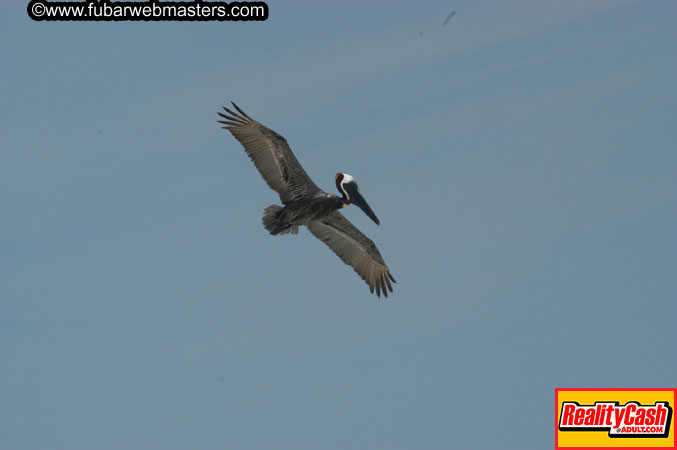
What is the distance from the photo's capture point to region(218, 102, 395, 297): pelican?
3381 cm

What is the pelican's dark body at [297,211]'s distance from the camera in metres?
34.2

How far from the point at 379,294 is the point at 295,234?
4055mm

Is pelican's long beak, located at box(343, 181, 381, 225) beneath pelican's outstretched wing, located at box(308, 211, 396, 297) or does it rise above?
above

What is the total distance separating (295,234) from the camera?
116 ft

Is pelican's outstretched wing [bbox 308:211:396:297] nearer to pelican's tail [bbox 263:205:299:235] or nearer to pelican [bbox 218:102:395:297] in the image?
pelican [bbox 218:102:395:297]

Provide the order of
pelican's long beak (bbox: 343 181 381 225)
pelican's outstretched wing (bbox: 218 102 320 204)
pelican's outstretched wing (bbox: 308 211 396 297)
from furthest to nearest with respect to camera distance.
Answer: pelican's outstretched wing (bbox: 308 211 396 297)
pelican's long beak (bbox: 343 181 381 225)
pelican's outstretched wing (bbox: 218 102 320 204)

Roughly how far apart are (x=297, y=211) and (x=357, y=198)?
2.77m

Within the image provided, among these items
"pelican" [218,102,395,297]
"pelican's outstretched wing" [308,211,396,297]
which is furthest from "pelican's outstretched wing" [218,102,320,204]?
"pelican's outstretched wing" [308,211,396,297]

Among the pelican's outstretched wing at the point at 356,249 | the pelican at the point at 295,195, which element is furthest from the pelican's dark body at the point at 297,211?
the pelican's outstretched wing at the point at 356,249

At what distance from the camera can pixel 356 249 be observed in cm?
3725

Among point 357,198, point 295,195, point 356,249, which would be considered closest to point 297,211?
point 295,195

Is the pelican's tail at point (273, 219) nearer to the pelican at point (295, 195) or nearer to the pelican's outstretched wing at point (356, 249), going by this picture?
the pelican at point (295, 195)

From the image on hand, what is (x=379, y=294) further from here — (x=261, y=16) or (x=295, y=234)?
(x=261, y=16)

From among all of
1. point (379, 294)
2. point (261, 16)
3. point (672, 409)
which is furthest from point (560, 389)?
point (261, 16)
